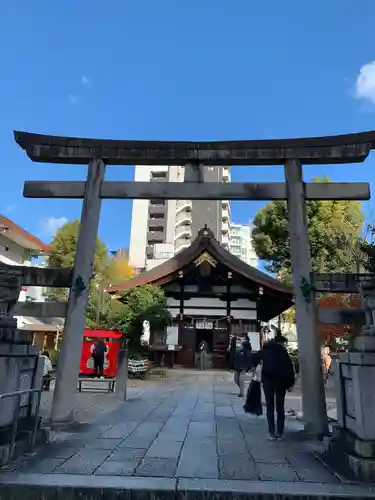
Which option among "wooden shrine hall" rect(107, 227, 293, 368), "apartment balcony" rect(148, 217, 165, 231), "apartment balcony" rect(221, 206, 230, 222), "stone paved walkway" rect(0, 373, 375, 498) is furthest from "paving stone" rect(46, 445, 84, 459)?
"apartment balcony" rect(221, 206, 230, 222)

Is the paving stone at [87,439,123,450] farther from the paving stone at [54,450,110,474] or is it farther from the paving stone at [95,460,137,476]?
the paving stone at [95,460,137,476]

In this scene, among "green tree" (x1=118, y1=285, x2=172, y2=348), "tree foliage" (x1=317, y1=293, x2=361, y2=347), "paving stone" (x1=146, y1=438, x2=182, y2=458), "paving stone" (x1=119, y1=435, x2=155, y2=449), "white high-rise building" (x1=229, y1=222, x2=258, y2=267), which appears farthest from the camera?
"white high-rise building" (x1=229, y1=222, x2=258, y2=267)

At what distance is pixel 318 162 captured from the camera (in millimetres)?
7961

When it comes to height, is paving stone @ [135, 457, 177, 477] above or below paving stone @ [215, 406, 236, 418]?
below

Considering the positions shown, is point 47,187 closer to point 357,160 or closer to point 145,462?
point 145,462

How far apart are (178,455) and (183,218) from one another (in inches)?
2169

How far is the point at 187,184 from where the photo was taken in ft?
26.4

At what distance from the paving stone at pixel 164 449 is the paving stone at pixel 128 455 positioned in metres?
0.12

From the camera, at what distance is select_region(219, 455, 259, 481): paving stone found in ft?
13.7

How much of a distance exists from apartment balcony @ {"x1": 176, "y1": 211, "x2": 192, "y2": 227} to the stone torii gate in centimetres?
5062

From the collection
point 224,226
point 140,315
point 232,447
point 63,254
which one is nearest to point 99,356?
point 140,315

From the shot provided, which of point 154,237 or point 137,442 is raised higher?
point 154,237

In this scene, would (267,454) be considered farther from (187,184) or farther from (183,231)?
(183,231)

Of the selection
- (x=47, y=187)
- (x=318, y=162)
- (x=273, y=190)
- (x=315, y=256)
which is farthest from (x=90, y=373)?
(x=315, y=256)
